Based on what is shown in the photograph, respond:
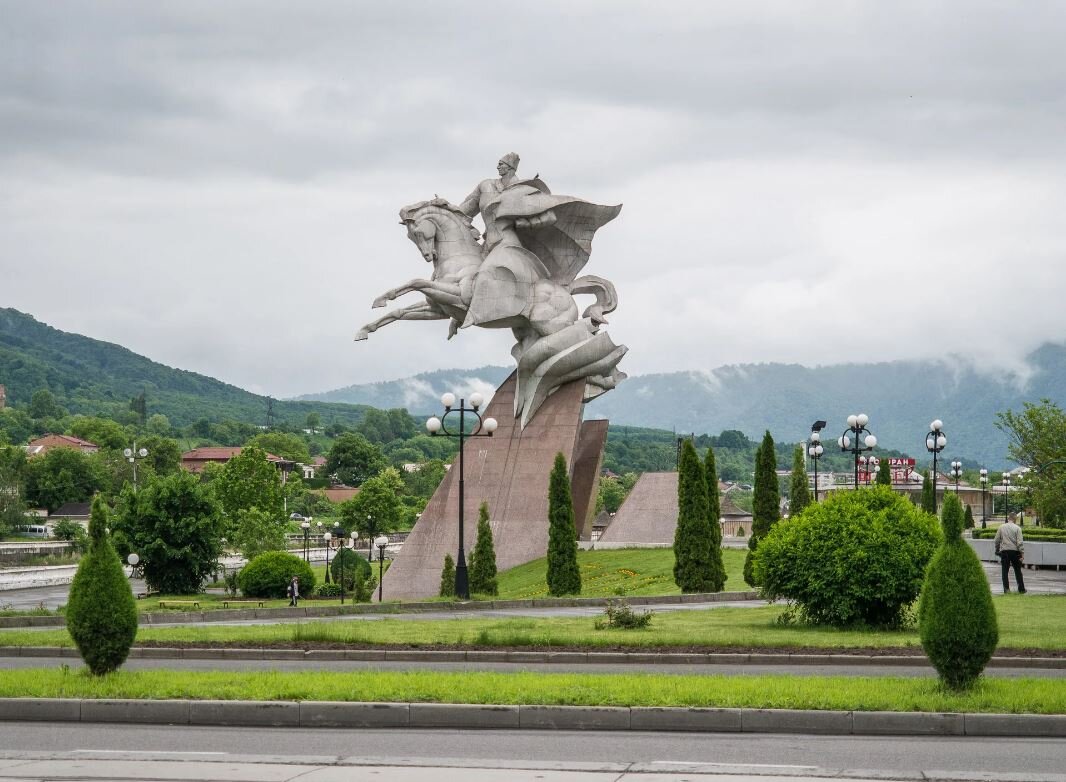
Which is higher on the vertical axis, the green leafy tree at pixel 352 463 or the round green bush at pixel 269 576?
the green leafy tree at pixel 352 463

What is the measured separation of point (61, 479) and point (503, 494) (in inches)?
3508

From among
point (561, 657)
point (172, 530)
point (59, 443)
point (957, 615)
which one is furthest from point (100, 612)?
point (59, 443)

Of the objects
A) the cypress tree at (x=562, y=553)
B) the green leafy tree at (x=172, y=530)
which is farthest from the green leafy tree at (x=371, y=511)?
the cypress tree at (x=562, y=553)

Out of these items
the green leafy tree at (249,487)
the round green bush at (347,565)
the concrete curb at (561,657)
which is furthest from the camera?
the green leafy tree at (249,487)

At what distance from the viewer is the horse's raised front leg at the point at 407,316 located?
42.1 meters

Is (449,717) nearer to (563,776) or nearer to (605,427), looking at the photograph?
(563,776)

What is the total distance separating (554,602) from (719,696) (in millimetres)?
16241

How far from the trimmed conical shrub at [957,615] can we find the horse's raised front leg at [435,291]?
29509 millimetres

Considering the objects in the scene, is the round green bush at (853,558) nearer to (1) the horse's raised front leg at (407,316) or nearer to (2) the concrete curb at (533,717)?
(2) the concrete curb at (533,717)

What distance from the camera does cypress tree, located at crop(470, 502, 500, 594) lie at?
34000 mm

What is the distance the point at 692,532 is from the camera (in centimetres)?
3284

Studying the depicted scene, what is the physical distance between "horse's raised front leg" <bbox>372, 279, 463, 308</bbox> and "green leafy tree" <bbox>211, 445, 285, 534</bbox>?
3149 cm

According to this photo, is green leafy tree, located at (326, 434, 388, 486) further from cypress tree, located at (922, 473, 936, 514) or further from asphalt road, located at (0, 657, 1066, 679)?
asphalt road, located at (0, 657, 1066, 679)

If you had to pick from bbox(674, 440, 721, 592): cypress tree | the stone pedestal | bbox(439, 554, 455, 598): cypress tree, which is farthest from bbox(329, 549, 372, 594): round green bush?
bbox(674, 440, 721, 592): cypress tree
